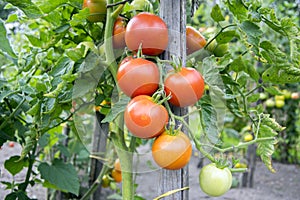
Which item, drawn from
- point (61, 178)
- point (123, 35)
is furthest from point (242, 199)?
point (123, 35)

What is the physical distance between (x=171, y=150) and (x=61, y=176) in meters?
0.71

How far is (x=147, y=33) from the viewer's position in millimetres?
670

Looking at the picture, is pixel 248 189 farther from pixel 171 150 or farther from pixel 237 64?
pixel 171 150

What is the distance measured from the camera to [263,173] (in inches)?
132

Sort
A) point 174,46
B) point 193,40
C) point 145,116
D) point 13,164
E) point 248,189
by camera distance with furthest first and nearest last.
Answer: point 248,189 → point 13,164 → point 193,40 → point 174,46 → point 145,116

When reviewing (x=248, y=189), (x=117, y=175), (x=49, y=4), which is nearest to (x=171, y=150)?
(x=49, y=4)

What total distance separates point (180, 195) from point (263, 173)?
9.37ft

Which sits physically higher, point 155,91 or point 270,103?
point 270,103

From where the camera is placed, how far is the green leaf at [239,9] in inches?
32.5

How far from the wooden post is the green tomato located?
0.05 metres

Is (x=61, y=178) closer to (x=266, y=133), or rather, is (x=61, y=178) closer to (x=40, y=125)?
(x=40, y=125)

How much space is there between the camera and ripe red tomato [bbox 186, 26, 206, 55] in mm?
817

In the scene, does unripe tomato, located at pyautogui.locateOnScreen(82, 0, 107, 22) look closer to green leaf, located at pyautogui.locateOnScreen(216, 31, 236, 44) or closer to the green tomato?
green leaf, located at pyautogui.locateOnScreen(216, 31, 236, 44)

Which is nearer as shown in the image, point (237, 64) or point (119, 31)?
point (119, 31)
